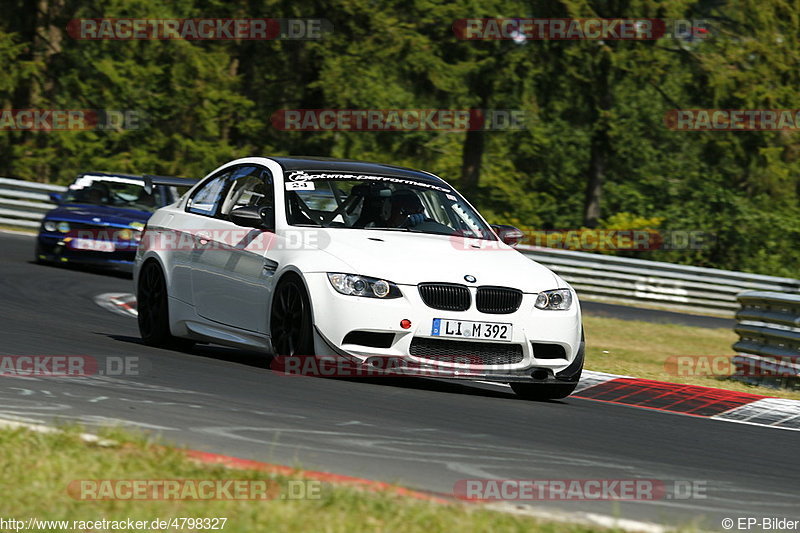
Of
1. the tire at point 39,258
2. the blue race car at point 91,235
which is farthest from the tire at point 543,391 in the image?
the tire at point 39,258

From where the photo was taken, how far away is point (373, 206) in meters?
9.27

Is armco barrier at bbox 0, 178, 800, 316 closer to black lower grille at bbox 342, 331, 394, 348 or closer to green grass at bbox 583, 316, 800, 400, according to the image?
green grass at bbox 583, 316, 800, 400

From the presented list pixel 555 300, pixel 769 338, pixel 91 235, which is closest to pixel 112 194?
pixel 91 235

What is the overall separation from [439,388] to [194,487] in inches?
157

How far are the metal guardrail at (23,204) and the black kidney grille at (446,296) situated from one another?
1645 cm

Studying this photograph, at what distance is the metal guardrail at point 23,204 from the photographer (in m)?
23.3

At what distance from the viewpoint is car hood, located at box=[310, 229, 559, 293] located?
321 inches

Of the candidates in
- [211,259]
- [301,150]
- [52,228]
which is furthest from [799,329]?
[301,150]

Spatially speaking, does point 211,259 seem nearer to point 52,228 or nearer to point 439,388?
point 439,388

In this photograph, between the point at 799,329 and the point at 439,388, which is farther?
the point at 799,329

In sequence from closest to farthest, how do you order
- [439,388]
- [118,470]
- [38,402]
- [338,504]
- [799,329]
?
[338,504] < [118,470] < [38,402] < [439,388] < [799,329]

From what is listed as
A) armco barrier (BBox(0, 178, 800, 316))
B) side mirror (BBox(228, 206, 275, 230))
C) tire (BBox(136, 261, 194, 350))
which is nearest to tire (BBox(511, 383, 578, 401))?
side mirror (BBox(228, 206, 275, 230))

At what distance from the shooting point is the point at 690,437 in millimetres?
7695

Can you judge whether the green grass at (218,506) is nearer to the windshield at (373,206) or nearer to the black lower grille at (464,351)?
the black lower grille at (464,351)
